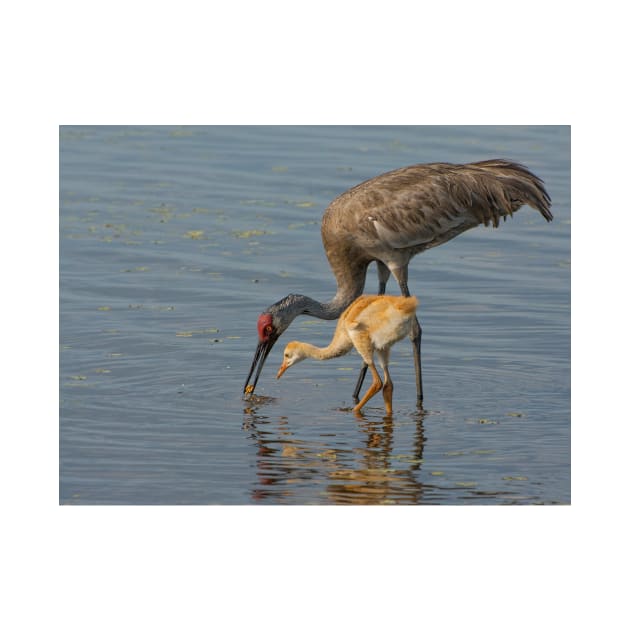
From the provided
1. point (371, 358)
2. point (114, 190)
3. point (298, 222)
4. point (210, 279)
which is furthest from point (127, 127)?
point (371, 358)

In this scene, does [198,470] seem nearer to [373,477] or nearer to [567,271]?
[373,477]

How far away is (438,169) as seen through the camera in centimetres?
1132

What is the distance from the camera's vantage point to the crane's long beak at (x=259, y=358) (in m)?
10.5

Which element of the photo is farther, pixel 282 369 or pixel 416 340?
pixel 416 340

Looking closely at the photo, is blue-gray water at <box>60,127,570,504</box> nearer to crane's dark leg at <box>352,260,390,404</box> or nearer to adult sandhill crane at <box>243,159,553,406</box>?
crane's dark leg at <box>352,260,390,404</box>

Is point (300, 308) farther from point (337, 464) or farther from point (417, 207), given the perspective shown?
point (337, 464)

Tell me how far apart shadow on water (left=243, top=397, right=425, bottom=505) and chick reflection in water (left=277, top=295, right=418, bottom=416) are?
0.30 m

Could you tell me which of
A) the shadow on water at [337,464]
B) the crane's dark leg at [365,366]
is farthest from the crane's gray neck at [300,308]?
the shadow on water at [337,464]

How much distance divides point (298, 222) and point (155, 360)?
4.82m

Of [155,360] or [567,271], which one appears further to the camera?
[567,271]

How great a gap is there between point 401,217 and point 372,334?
1478 millimetres

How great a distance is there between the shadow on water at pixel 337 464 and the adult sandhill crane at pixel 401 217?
1.02 metres

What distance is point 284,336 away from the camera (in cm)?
1227

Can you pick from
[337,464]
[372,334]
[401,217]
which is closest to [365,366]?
[372,334]
